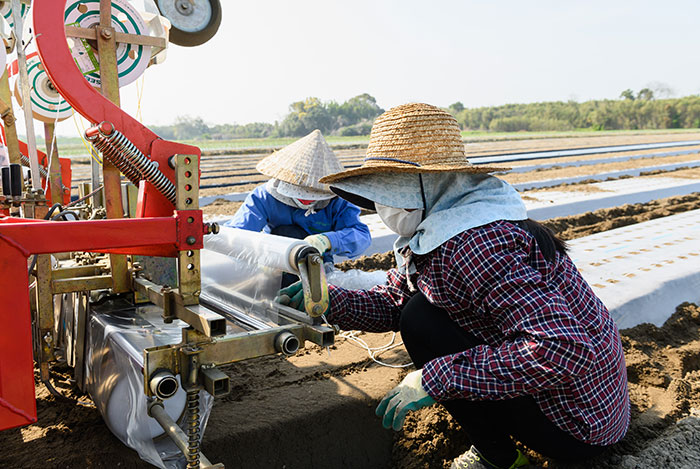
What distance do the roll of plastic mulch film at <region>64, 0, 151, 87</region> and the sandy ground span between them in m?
1.19

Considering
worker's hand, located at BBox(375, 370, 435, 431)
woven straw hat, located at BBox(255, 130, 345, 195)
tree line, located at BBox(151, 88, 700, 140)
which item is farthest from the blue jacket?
tree line, located at BBox(151, 88, 700, 140)

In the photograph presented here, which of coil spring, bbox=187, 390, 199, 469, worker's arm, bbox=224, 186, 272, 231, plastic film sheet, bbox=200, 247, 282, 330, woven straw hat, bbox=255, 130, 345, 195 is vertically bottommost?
coil spring, bbox=187, 390, 199, 469

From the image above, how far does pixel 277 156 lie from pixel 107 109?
1.51 m

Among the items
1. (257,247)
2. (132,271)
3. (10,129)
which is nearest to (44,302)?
(132,271)

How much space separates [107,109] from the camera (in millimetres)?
1443

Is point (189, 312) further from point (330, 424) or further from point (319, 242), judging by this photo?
point (319, 242)

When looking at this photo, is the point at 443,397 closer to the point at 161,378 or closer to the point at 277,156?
the point at 161,378

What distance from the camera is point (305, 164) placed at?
108 inches

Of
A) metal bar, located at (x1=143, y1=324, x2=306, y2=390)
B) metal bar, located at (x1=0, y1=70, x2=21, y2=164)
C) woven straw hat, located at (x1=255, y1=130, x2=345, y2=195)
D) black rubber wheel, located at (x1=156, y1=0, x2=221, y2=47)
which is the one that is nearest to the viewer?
metal bar, located at (x1=143, y1=324, x2=306, y2=390)

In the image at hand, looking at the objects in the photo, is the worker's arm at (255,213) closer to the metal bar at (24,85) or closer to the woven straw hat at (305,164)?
the woven straw hat at (305,164)

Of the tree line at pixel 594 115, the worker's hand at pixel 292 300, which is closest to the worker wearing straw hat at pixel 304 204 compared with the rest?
the worker's hand at pixel 292 300

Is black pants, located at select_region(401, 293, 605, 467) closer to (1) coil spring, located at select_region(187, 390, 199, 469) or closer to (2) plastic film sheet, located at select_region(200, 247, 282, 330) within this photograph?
(2) plastic film sheet, located at select_region(200, 247, 282, 330)

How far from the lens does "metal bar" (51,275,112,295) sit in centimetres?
176

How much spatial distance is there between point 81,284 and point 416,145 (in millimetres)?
1203
